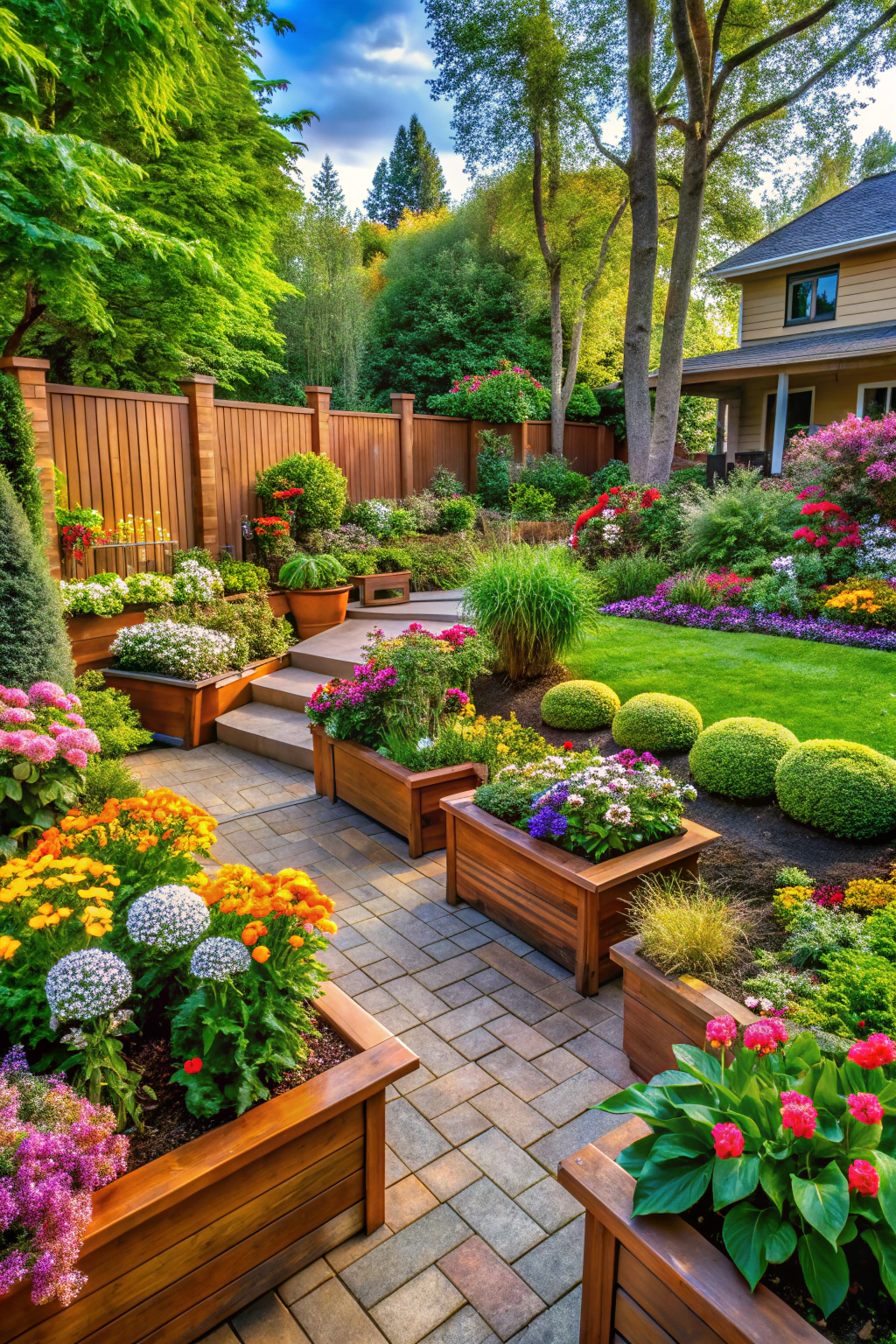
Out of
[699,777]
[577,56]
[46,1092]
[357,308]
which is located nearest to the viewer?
[46,1092]

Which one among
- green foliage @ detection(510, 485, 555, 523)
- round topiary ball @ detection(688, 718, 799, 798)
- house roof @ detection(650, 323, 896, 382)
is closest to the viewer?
round topiary ball @ detection(688, 718, 799, 798)

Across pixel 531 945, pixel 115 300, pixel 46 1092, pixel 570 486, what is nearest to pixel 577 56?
pixel 570 486

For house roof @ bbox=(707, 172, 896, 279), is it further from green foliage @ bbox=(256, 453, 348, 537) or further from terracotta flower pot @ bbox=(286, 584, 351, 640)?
terracotta flower pot @ bbox=(286, 584, 351, 640)

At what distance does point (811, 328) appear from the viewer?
13.3 metres

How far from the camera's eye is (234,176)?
33.3 feet

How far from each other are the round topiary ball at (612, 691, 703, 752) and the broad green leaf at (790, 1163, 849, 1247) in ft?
10.2

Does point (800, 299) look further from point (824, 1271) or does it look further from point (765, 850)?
point (824, 1271)

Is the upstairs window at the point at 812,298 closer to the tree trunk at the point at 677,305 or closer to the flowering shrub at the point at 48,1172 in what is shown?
the tree trunk at the point at 677,305

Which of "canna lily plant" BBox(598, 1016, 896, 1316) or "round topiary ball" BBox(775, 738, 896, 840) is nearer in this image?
"canna lily plant" BBox(598, 1016, 896, 1316)

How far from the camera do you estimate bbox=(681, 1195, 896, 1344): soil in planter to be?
130cm

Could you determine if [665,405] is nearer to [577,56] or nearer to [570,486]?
[570,486]

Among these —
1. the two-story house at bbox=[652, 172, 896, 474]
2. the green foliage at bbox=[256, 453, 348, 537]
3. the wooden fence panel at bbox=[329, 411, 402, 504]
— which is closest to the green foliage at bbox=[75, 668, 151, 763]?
the green foliage at bbox=[256, 453, 348, 537]

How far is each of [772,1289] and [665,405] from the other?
10.5 m

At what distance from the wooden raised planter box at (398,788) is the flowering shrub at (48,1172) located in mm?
2580
